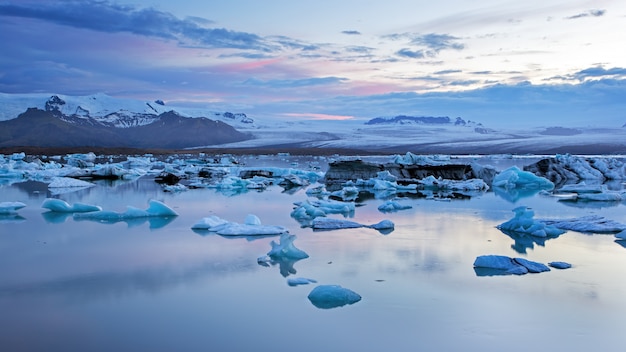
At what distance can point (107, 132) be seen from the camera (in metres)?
104

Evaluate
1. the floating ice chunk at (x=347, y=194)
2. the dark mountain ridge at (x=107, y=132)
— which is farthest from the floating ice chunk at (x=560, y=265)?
the dark mountain ridge at (x=107, y=132)

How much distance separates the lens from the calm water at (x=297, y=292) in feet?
11.7

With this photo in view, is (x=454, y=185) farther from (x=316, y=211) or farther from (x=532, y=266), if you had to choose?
(x=532, y=266)

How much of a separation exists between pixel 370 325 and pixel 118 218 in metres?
5.85

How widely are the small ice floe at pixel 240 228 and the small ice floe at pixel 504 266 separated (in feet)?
8.81

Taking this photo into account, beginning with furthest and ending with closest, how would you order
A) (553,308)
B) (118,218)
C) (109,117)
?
(109,117) < (118,218) < (553,308)

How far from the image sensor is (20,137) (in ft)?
305

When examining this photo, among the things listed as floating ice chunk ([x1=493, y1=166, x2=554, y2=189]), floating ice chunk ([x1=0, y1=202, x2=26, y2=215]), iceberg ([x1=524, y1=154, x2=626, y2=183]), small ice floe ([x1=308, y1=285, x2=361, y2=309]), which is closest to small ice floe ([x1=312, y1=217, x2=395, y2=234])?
small ice floe ([x1=308, y1=285, x2=361, y2=309])

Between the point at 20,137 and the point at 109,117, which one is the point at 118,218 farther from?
the point at 109,117

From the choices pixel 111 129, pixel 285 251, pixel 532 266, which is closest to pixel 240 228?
pixel 285 251

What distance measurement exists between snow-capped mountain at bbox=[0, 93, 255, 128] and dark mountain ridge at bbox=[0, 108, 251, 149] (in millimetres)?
1669

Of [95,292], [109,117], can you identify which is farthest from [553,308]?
[109,117]

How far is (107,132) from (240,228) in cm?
10341

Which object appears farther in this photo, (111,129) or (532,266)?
(111,129)
